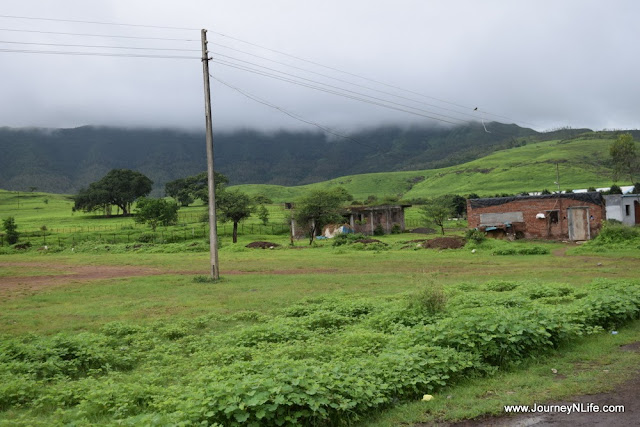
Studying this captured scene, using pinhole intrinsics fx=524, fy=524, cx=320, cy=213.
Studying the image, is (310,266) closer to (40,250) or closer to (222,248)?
(222,248)

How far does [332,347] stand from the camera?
9484 millimetres

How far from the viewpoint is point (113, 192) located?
11019 cm

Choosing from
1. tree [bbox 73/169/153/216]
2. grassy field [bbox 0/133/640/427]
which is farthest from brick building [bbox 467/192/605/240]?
tree [bbox 73/169/153/216]

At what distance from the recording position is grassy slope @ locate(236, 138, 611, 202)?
125m

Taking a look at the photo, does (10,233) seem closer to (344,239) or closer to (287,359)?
(344,239)

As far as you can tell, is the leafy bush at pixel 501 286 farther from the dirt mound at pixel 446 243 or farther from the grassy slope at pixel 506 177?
the grassy slope at pixel 506 177

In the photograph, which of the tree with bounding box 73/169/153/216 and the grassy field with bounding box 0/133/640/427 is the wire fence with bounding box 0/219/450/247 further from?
the grassy field with bounding box 0/133/640/427

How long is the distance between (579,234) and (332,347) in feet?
135

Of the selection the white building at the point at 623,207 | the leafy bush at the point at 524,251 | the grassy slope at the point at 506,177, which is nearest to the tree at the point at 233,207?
the leafy bush at the point at 524,251

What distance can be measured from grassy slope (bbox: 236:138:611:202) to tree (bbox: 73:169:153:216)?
140 ft

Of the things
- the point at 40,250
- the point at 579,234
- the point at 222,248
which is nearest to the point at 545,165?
the point at 579,234

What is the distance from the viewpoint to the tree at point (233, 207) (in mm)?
62469

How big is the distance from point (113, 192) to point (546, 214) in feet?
297

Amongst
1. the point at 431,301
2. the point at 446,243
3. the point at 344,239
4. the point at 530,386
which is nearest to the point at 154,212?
the point at 344,239
